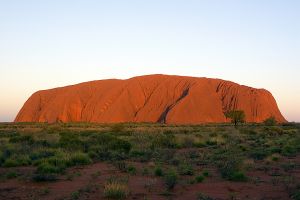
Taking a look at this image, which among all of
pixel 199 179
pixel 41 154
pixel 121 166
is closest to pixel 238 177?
pixel 199 179

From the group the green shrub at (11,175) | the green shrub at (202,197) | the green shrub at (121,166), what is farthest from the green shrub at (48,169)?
the green shrub at (202,197)

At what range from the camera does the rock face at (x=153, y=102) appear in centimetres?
8081

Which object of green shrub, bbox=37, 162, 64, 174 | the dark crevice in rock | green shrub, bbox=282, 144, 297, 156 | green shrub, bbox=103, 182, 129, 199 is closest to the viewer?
green shrub, bbox=103, 182, 129, 199

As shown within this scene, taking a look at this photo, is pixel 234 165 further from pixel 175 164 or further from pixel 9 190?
pixel 9 190

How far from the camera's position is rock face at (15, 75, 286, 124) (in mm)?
80812

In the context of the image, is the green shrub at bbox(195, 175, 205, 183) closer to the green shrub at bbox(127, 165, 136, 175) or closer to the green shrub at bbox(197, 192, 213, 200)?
the green shrub at bbox(197, 192, 213, 200)

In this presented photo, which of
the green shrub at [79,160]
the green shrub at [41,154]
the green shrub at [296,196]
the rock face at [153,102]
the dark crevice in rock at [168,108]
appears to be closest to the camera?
the green shrub at [296,196]

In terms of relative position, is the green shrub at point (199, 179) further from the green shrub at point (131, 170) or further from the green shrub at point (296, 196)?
the green shrub at point (296, 196)

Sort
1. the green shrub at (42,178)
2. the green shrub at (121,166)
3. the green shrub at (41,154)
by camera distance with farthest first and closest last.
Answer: the green shrub at (41,154) < the green shrub at (121,166) < the green shrub at (42,178)

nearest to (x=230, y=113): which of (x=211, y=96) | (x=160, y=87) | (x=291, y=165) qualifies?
(x=211, y=96)

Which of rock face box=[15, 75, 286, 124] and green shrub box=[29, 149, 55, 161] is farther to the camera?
rock face box=[15, 75, 286, 124]

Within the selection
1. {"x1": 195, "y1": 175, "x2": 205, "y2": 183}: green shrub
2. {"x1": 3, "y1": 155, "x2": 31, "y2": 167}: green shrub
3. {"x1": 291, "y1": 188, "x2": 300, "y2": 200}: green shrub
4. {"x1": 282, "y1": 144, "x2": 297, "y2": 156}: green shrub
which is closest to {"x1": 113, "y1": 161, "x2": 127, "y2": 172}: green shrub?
{"x1": 195, "y1": 175, "x2": 205, "y2": 183}: green shrub

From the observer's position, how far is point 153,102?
3428 inches

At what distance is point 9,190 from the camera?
1070 centimetres
